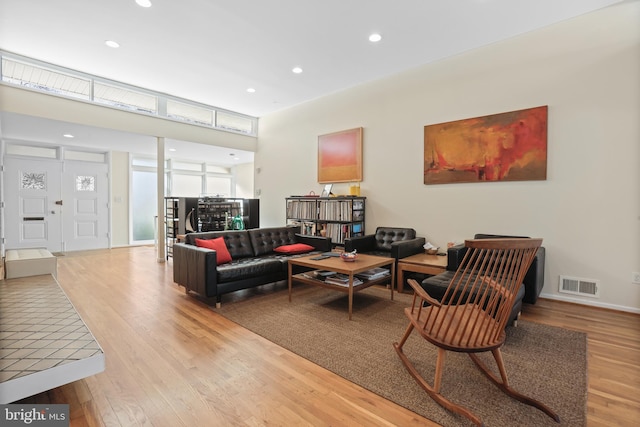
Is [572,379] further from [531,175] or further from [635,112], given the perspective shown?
[635,112]

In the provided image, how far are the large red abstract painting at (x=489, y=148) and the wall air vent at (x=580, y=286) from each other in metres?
1.24

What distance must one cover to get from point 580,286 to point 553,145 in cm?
167

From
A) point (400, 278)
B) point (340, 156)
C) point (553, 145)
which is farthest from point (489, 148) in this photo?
point (340, 156)

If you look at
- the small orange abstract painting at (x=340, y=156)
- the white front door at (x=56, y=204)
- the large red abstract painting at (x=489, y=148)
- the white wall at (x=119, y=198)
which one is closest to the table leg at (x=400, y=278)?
the large red abstract painting at (x=489, y=148)

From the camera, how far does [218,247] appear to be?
3.92 m

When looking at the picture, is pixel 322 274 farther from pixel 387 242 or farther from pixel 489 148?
pixel 489 148

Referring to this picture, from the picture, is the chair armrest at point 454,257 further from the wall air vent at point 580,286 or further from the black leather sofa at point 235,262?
the black leather sofa at point 235,262

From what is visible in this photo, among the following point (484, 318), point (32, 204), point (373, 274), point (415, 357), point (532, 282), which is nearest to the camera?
point (484, 318)

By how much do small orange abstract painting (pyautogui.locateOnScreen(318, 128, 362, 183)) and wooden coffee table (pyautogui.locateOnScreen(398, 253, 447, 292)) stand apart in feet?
6.46

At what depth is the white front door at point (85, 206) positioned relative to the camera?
23.4ft

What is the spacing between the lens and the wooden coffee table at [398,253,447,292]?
378 cm

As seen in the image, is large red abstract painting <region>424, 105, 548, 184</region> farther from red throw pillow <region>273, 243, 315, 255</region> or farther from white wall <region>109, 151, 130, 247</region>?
white wall <region>109, 151, 130, 247</region>

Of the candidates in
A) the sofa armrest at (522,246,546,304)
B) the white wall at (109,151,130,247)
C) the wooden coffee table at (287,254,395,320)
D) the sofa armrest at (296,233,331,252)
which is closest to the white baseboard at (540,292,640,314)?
the sofa armrest at (522,246,546,304)

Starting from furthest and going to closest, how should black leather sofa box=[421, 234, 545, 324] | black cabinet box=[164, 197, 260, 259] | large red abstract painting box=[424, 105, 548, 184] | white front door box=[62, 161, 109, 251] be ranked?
white front door box=[62, 161, 109, 251], black cabinet box=[164, 197, 260, 259], large red abstract painting box=[424, 105, 548, 184], black leather sofa box=[421, 234, 545, 324]
